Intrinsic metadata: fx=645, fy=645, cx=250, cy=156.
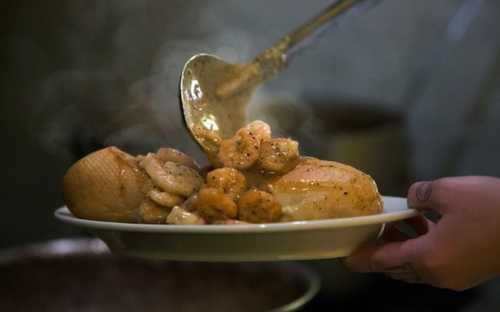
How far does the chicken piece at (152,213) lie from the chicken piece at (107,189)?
26 millimetres

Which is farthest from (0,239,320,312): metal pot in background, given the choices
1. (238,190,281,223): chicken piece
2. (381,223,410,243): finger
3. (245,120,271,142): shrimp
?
(238,190,281,223): chicken piece

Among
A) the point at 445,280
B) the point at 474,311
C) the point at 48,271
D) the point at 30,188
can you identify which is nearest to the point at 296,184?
the point at 445,280

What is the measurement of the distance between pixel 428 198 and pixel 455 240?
0.07 m

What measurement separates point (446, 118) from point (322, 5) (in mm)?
747

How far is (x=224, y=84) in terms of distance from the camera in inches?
50.8

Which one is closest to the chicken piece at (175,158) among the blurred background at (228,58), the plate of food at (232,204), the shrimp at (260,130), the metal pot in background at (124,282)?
the plate of food at (232,204)

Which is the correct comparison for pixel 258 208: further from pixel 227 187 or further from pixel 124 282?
pixel 124 282

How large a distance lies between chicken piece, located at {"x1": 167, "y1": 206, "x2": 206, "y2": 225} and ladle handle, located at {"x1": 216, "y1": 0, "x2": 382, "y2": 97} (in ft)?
1.14

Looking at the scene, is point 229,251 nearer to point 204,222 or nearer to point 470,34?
point 204,222

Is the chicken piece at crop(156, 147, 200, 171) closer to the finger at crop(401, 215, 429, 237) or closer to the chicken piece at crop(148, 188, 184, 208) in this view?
the chicken piece at crop(148, 188, 184, 208)

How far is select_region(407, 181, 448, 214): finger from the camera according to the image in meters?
0.99

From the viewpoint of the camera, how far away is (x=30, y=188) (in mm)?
2955

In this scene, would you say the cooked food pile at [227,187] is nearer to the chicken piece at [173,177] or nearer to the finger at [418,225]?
the chicken piece at [173,177]

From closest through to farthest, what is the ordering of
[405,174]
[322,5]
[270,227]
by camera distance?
[270,227]
[405,174]
[322,5]
